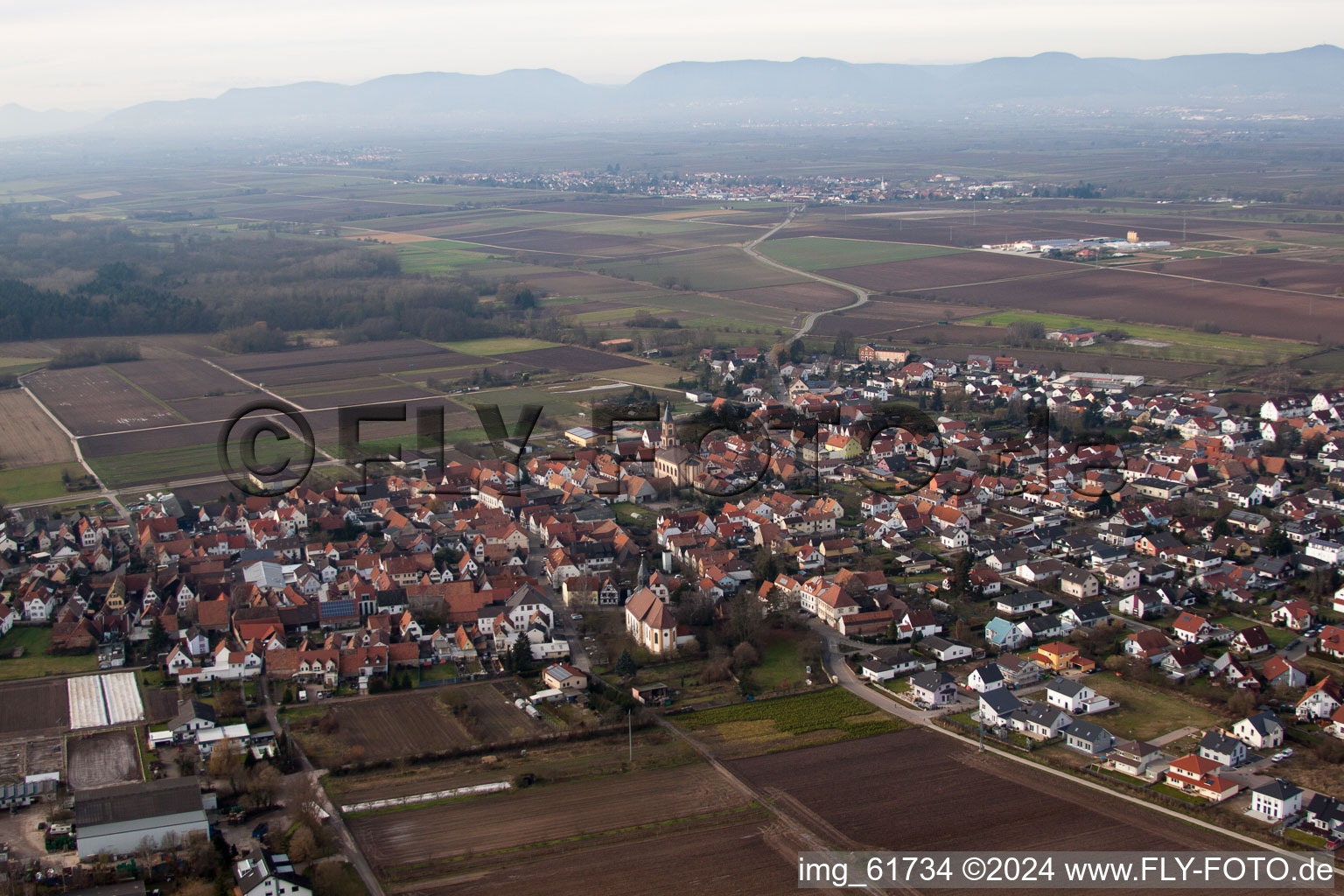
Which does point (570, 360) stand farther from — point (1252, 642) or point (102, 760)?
point (102, 760)

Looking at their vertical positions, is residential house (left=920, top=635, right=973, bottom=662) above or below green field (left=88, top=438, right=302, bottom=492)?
below

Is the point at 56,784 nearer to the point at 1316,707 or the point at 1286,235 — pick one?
the point at 1316,707

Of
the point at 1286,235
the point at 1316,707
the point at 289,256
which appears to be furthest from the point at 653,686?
the point at 1286,235

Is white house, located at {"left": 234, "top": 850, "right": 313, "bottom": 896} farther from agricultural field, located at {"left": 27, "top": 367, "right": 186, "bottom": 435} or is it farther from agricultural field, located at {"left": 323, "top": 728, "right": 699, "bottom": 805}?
agricultural field, located at {"left": 27, "top": 367, "right": 186, "bottom": 435}

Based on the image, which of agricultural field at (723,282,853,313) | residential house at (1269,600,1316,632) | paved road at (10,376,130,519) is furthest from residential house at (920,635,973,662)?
agricultural field at (723,282,853,313)

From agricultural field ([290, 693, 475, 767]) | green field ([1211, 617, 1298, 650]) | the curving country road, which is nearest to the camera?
agricultural field ([290, 693, 475, 767])
